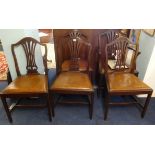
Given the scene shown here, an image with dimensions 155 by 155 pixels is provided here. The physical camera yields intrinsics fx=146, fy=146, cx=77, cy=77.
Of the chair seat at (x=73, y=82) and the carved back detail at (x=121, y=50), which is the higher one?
the carved back detail at (x=121, y=50)

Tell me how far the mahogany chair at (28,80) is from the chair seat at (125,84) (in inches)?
29.3

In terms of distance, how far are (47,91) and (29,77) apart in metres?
0.36

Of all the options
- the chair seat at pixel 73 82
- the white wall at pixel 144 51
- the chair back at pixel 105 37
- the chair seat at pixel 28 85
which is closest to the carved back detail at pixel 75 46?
the chair seat at pixel 73 82

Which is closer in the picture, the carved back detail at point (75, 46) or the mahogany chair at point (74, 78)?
the mahogany chair at point (74, 78)

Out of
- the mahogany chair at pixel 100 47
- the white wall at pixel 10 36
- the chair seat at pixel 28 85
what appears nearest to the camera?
the chair seat at pixel 28 85

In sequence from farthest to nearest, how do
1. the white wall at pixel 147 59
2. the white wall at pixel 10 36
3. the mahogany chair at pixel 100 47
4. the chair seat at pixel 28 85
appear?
the mahogany chair at pixel 100 47, the white wall at pixel 147 59, the white wall at pixel 10 36, the chair seat at pixel 28 85

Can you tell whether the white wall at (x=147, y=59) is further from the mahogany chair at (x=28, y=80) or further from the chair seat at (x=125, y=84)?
the mahogany chair at (x=28, y=80)

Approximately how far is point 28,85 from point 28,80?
116 mm

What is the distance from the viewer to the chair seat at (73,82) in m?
1.60

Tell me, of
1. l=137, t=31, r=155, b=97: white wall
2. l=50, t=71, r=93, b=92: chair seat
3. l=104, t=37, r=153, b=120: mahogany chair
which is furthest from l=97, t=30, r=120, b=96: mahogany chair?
l=137, t=31, r=155, b=97: white wall

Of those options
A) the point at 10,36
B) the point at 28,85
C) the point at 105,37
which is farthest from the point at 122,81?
the point at 10,36

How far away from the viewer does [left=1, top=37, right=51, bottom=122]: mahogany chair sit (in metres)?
1.56
